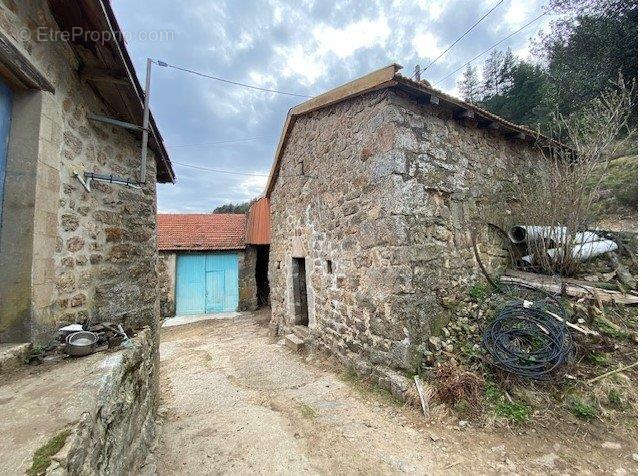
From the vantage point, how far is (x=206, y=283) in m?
11.3

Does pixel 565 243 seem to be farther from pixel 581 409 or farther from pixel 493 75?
pixel 493 75

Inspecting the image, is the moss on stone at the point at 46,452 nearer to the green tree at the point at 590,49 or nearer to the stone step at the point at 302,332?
the stone step at the point at 302,332

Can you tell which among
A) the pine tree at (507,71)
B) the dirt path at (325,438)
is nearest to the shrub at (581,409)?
the dirt path at (325,438)

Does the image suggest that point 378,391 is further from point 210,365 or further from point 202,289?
point 202,289

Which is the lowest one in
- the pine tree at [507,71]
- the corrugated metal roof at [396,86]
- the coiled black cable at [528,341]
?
the coiled black cable at [528,341]

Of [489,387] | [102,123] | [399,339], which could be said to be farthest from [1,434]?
[489,387]

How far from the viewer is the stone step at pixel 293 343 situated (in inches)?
233

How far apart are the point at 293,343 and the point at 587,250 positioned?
16.9 feet

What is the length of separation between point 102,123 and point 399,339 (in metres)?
4.14

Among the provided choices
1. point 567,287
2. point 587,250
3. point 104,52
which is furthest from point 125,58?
point 587,250

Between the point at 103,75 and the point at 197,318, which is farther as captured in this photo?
the point at 197,318

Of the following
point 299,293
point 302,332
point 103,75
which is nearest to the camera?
point 103,75

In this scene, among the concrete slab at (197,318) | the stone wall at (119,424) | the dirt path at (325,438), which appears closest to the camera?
the stone wall at (119,424)

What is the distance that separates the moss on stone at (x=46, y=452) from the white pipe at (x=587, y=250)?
5532mm
